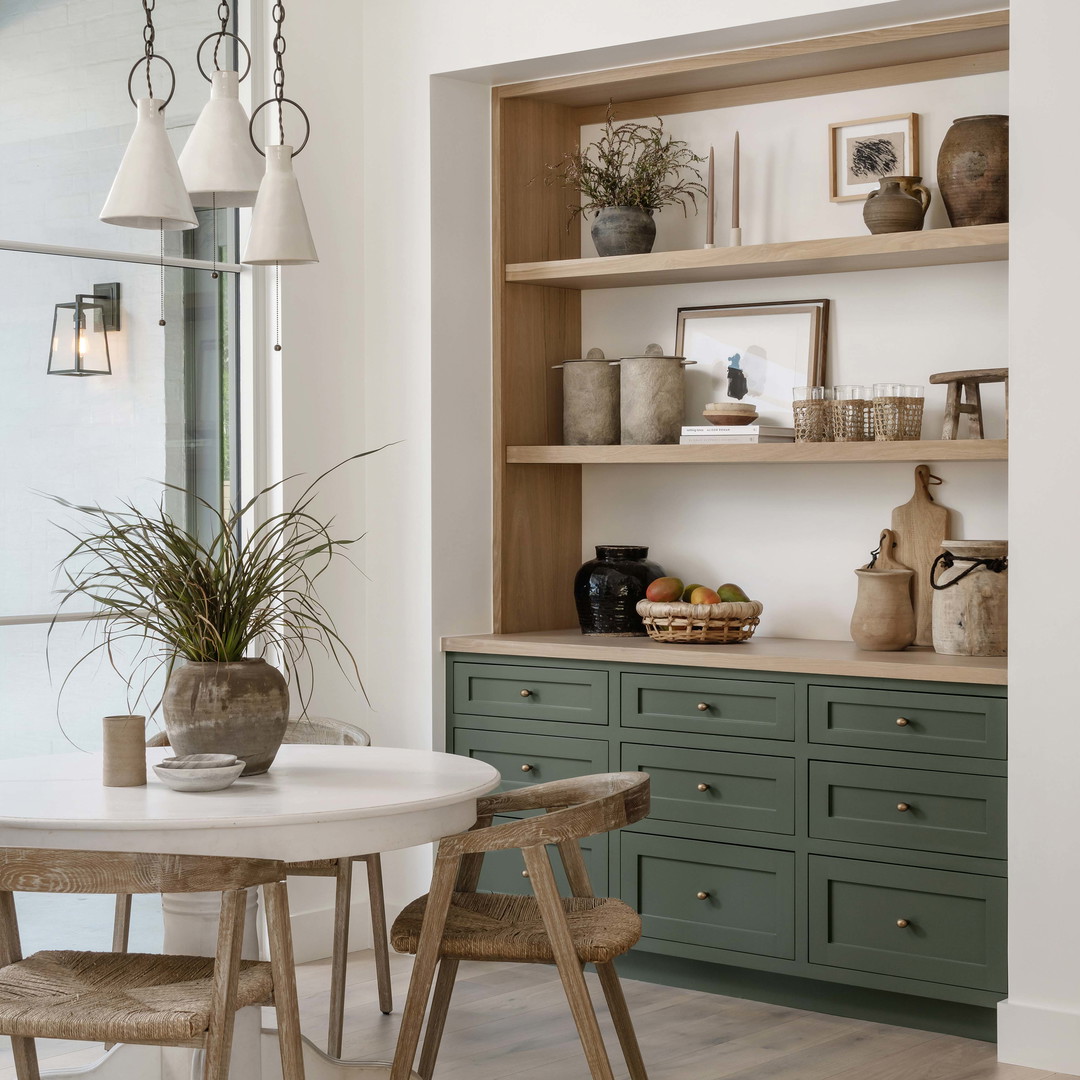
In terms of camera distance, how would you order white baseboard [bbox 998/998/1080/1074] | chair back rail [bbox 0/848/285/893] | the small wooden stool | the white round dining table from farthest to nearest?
the small wooden stool, white baseboard [bbox 998/998/1080/1074], the white round dining table, chair back rail [bbox 0/848/285/893]

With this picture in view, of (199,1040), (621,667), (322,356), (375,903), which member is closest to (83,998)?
(199,1040)

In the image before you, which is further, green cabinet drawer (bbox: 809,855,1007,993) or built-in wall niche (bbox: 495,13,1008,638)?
built-in wall niche (bbox: 495,13,1008,638)

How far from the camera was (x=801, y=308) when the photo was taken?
171 inches

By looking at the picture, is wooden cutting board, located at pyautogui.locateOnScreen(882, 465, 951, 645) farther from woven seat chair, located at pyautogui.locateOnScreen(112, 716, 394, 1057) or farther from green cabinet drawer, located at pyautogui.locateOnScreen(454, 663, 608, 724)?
woven seat chair, located at pyautogui.locateOnScreen(112, 716, 394, 1057)

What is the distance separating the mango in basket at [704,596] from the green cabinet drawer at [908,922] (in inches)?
29.0

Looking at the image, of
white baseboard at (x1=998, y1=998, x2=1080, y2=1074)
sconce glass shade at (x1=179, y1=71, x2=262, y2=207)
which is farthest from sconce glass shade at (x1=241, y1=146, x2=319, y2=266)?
white baseboard at (x1=998, y1=998, x2=1080, y2=1074)

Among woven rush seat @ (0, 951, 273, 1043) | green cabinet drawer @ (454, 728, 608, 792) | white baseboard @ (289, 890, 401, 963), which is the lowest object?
white baseboard @ (289, 890, 401, 963)

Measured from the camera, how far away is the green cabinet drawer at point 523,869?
413 centimetres

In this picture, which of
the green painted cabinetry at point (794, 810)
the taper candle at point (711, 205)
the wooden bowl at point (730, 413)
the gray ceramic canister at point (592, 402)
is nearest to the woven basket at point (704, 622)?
the green painted cabinetry at point (794, 810)

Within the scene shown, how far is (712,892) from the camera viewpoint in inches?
156

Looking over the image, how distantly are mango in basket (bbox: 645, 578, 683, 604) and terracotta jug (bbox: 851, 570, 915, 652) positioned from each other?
1.66 ft

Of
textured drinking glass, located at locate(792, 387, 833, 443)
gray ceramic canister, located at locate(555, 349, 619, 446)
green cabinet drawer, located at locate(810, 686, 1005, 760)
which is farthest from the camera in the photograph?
gray ceramic canister, located at locate(555, 349, 619, 446)

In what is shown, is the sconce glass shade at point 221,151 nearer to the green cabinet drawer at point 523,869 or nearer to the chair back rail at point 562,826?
the chair back rail at point 562,826

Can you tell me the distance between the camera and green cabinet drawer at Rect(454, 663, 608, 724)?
4145 mm
